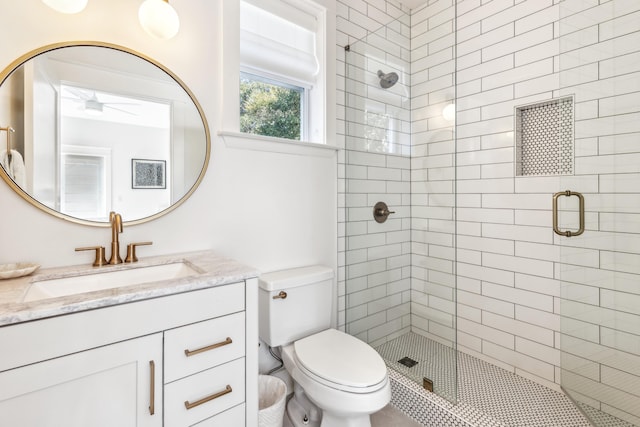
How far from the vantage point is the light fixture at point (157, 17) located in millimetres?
1238

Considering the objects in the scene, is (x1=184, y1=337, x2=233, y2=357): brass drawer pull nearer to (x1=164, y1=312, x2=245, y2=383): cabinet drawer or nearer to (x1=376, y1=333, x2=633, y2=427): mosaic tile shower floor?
(x1=164, y1=312, x2=245, y2=383): cabinet drawer

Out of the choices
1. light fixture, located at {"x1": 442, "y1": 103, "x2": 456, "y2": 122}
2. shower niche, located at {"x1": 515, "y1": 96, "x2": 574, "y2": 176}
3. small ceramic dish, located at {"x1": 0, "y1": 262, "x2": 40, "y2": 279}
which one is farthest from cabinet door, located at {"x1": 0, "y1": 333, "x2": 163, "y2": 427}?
shower niche, located at {"x1": 515, "y1": 96, "x2": 574, "y2": 176}

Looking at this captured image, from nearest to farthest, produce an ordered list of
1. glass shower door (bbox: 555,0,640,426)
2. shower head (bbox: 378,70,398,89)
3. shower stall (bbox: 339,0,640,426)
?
1. glass shower door (bbox: 555,0,640,426)
2. shower stall (bbox: 339,0,640,426)
3. shower head (bbox: 378,70,398,89)

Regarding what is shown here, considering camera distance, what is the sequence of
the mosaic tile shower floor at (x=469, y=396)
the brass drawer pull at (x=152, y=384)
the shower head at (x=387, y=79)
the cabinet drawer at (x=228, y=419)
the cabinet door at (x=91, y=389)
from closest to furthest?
the cabinet door at (x=91, y=389)
the brass drawer pull at (x=152, y=384)
the cabinet drawer at (x=228, y=419)
the mosaic tile shower floor at (x=469, y=396)
the shower head at (x=387, y=79)

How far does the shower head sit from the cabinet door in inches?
75.2

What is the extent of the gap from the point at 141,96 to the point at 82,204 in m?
Answer: 0.53

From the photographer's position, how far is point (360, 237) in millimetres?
2152

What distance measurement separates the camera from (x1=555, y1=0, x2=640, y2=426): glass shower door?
3.99 ft

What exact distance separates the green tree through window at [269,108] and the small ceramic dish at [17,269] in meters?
1.09

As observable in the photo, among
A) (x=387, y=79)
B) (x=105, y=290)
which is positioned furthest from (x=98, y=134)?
(x=387, y=79)

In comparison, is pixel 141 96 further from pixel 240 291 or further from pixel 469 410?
pixel 469 410

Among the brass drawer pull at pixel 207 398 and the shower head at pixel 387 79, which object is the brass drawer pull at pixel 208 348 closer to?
the brass drawer pull at pixel 207 398

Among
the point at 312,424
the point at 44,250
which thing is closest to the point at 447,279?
the point at 312,424

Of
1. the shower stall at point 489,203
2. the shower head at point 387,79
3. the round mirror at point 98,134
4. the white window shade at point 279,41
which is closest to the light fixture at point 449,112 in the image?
the shower stall at point 489,203
